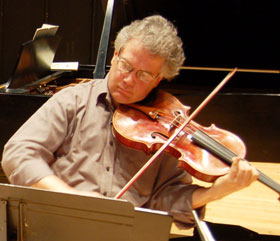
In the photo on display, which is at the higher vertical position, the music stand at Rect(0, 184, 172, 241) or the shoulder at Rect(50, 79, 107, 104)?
the shoulder at Rect(50, 79, 107, 104)

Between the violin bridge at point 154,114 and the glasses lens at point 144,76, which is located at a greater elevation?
the glasses lens at point 144,76

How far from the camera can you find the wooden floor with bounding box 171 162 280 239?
1.58 metres

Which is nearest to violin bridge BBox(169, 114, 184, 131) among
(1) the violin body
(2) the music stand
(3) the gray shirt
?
(1) the violin body

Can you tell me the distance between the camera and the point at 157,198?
129 centimetres

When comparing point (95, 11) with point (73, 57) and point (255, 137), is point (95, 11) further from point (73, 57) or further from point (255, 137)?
point (255, 137)

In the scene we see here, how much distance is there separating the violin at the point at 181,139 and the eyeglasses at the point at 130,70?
10 cm

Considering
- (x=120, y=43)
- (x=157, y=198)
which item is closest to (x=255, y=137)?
(x=157, y=198)

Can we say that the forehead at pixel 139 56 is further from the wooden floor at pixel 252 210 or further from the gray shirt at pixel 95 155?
the wooden floor at pixel 252 210

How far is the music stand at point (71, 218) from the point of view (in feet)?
2.48

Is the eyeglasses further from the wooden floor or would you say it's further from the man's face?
the wooden floor

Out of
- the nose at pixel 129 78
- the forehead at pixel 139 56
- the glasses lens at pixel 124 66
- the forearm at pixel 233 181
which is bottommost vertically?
the forearm at pixel 233 181

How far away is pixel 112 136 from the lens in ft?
4.15

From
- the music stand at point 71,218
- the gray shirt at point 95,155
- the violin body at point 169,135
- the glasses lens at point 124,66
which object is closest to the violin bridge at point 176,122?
the violin body at point 169,135

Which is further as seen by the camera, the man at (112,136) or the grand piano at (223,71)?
the grand piano at (223,71)
